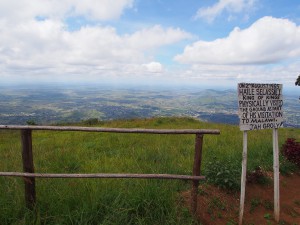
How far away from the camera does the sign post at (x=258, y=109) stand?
504 cm

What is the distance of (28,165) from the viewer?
179 inches

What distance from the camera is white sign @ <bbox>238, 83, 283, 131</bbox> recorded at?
5.04 metres

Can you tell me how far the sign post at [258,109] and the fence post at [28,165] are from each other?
379 centimetres

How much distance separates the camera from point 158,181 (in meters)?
5.35

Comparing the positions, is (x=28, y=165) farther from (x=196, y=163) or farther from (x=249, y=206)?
(x=249, y=206)

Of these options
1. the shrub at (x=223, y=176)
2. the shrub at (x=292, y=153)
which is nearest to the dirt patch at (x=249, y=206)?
the shrub at (x=223, y=176)

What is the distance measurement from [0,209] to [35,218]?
23.1 inches

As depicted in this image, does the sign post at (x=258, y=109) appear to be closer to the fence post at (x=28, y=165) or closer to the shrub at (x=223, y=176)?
the shrub at (x=223, y=176)

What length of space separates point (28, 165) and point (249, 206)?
180 inches

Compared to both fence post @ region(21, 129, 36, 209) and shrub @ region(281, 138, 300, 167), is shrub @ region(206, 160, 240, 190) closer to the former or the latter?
shrub @ region(281, 138, 300, 167)

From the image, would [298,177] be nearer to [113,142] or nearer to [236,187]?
[236,187]

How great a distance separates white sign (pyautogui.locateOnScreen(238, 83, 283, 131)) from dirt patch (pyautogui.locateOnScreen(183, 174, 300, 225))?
5.80ft

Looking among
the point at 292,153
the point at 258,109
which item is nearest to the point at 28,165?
the point at 258,109

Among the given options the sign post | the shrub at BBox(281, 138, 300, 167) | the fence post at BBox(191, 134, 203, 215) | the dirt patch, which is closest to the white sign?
the sign post
